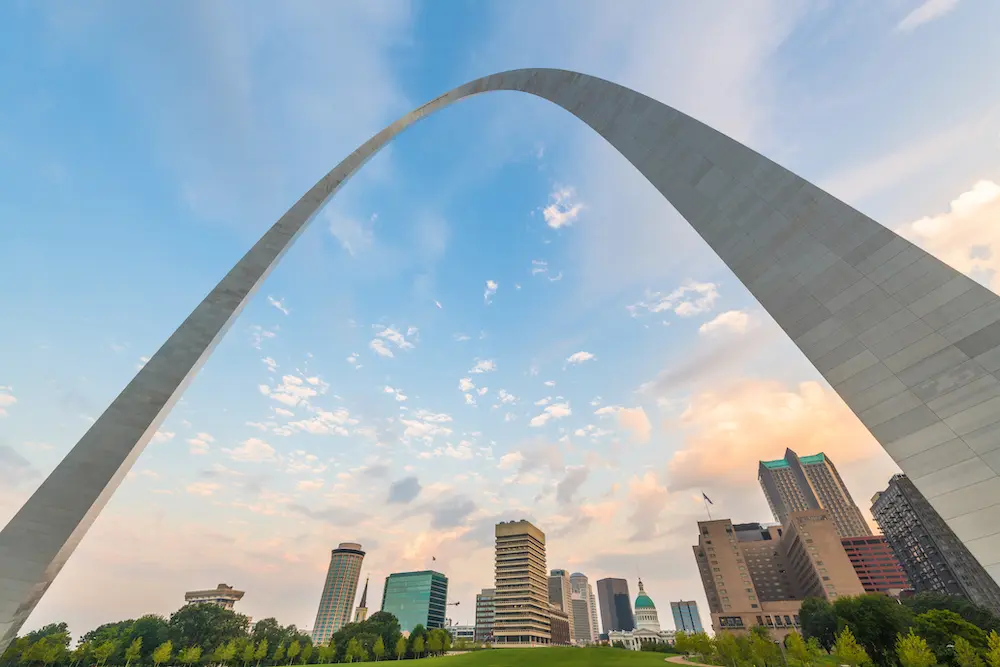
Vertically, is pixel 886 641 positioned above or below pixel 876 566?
below

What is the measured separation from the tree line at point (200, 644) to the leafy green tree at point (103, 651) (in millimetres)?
93

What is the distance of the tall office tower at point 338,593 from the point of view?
185 metres

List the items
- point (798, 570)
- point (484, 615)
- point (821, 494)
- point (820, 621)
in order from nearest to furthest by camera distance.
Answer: point (820, 621) → point (798, 570) → point (484, 615) → point (821, 494)

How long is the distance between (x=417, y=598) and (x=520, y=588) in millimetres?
72712

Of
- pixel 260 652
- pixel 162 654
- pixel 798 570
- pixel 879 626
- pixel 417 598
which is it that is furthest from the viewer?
pixel 417 598

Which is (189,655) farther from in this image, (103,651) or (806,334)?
(806,334)

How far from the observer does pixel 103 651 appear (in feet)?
146

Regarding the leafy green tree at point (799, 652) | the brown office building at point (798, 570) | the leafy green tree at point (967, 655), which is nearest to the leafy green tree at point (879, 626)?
the leafy green tree at point (967, 655)

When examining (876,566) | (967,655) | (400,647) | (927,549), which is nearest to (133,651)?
(400,647)

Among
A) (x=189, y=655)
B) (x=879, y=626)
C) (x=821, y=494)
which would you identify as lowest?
(x=189, y=655)

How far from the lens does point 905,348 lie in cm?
667

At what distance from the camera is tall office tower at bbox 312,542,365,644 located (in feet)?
606

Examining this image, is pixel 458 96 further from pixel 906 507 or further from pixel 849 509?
pixel 849 509

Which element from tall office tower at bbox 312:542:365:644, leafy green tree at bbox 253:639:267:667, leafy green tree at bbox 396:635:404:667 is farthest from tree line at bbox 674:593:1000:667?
tall office tower at bbox 312:542:365:644
